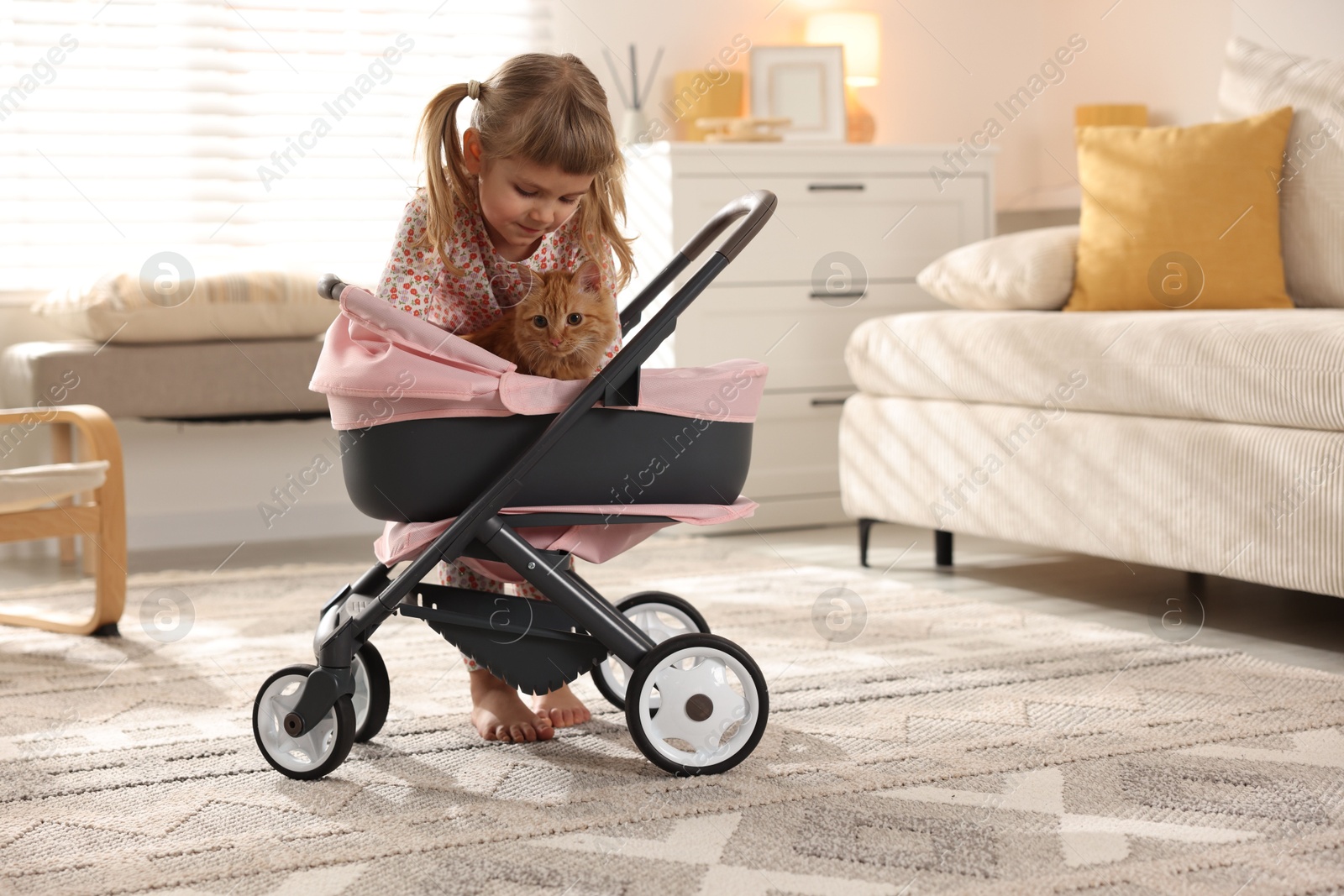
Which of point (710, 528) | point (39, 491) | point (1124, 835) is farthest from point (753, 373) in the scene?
point (710, 528)

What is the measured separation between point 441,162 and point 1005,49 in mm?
3081

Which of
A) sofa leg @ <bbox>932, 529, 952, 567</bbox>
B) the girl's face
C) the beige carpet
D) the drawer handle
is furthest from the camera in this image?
the drawer handle

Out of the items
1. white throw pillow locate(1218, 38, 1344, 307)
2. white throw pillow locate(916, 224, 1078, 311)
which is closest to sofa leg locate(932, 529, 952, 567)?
white throw pillow locate(916, 224, 1078, 311)

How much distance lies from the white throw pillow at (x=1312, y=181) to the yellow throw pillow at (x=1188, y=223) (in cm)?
3

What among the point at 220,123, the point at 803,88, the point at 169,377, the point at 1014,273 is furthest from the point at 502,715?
the point at 803,88

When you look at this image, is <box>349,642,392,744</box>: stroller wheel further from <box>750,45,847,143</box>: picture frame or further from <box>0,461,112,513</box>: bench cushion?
<box>750,45,847,143</box>: picture frame

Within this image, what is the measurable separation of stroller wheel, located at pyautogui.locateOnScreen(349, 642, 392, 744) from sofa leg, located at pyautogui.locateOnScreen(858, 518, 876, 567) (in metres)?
1.42

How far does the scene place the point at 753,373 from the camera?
1.38m

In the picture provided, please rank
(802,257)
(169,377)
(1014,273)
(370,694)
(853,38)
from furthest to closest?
1. (853,38)
2. (802,257)
3. (169,377)
4. (1014,273)
5. (370,694)

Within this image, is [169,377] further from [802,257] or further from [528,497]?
[528,497]

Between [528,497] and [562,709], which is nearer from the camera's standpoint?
[528,497]

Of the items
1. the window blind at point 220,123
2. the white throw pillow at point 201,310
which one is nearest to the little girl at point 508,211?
the white throw pillow at point 201,310

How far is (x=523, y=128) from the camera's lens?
4.39 feet

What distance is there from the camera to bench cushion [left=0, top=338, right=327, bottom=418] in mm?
2711
